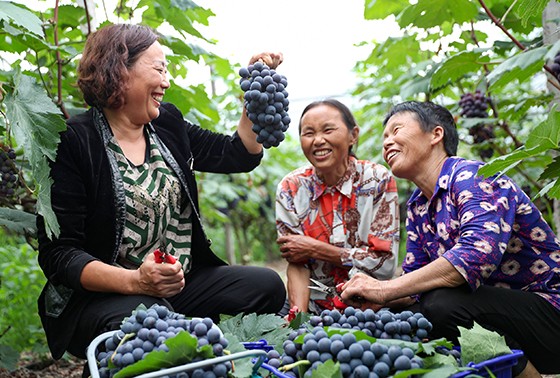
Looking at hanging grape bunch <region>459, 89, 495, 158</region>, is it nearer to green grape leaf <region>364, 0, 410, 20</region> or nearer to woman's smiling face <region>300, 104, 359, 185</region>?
green grape leaf <region>364, 0, 410, 20</region>

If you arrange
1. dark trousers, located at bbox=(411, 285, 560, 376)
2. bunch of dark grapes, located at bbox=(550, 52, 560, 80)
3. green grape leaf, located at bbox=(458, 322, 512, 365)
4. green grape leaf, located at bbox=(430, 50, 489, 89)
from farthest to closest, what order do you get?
green grape leaf, located at bbox=(430, 50, 489, 89) < bunch of dark grapes, located at bbox=(550, 52, 560, 80) < dark trousers, located at bbox=(411, 285, 560, 376) < green grape leaf, located at bbox=(458, 322, 512, 365)

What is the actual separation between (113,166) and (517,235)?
4.85 ft

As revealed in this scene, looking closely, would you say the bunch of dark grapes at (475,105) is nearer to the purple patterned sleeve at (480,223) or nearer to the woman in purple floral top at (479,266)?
the woman in purple floral top at (479,266)

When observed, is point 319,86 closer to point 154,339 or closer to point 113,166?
point 113,166

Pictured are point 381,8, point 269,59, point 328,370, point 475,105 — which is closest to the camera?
point 328,370

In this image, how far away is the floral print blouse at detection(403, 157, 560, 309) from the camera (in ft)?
7.31

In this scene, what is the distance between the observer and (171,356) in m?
1.59

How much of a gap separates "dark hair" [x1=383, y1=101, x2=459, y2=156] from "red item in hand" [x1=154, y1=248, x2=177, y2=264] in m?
1.10

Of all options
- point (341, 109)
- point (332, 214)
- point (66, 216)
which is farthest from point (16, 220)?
point (341, 109)

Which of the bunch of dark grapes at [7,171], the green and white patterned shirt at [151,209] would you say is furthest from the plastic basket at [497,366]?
the bunch of dark grapes at [7,171]

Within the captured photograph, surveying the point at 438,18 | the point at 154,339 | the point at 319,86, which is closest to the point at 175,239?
the point at 154,339

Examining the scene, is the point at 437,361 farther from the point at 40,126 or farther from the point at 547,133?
the point at 40,126

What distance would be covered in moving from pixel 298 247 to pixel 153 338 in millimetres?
1357

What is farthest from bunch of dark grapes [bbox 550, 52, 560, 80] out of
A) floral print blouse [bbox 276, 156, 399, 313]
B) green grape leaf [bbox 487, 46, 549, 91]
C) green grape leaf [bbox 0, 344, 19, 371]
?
green grape leaf [bbox 0, 344, 19, 371]
